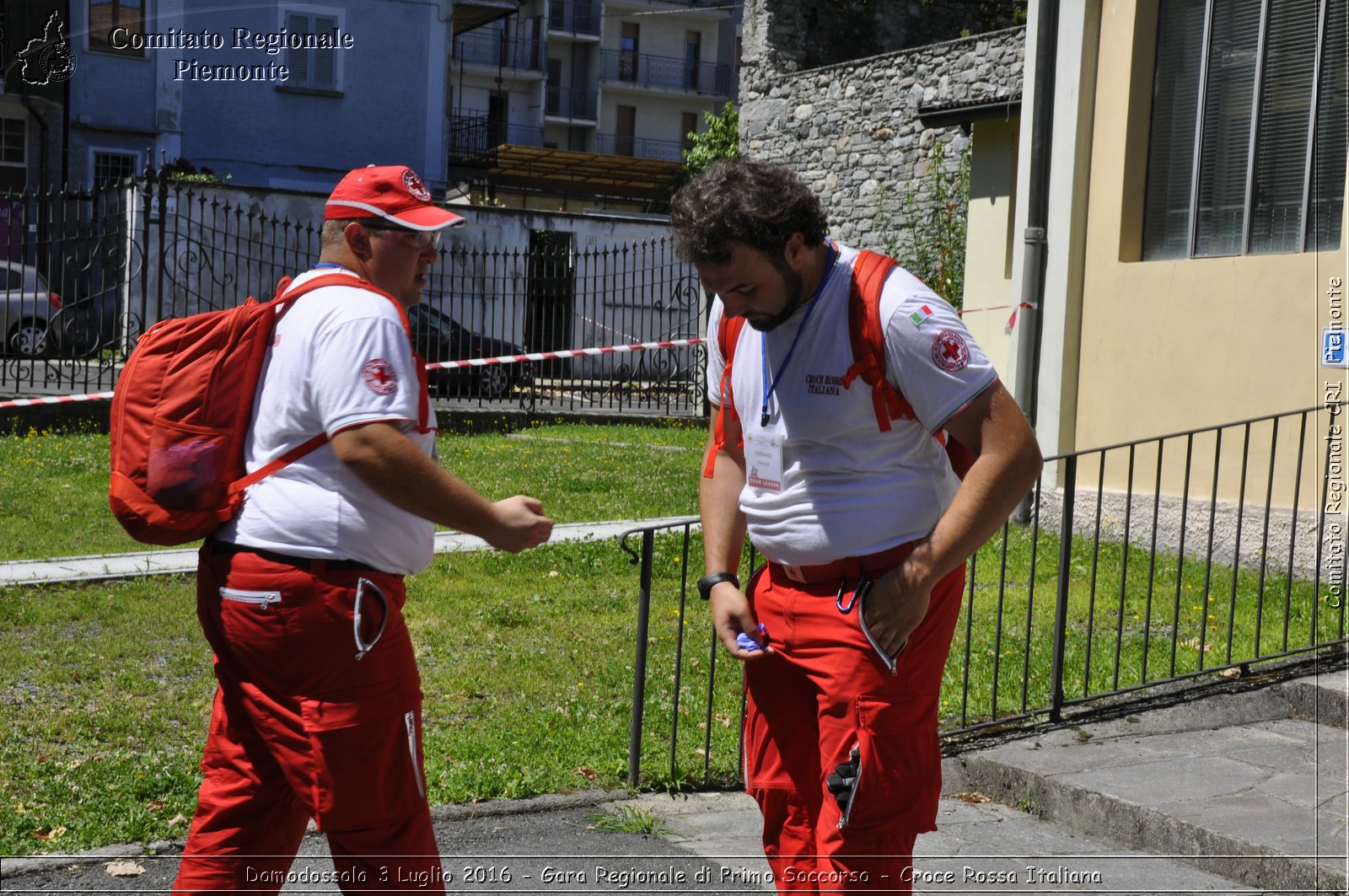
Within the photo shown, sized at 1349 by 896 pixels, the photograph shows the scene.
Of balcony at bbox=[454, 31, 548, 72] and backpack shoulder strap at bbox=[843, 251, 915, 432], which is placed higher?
balcony at bbox=[454, 31, 548, 72]

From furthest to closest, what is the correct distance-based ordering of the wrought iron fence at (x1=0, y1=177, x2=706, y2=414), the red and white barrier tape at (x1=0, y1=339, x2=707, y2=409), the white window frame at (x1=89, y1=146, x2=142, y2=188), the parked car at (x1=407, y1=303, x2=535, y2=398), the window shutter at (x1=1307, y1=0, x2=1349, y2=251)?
the white window frame at (x1=89, y1=146, x2=142, y2=188)
the parked car at (x1=407, y1=303, x2=535, y2=398)
the wrought iron fence at (x1=0, y1=177, x2=706, y2=414)
the red and white barrier tape at (x1=0, y1=339, x2=707, y2=409)
the window shutter at (x1=1307, y1=0, x2=1349, y2=251)

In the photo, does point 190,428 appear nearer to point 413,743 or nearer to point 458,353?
point 413,743

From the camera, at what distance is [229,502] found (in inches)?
116

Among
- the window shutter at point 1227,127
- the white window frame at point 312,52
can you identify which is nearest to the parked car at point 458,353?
the window shutter at point 1227,127

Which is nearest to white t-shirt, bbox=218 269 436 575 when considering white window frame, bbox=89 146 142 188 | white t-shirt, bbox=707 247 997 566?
white t-shirt, bbox=707 247 997 566

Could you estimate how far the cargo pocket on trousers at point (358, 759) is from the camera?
2779 mm

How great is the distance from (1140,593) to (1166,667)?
1693mm

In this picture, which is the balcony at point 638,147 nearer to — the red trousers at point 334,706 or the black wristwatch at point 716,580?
the black wristwatch at point 716,580

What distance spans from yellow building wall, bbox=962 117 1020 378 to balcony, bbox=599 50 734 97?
47.3m

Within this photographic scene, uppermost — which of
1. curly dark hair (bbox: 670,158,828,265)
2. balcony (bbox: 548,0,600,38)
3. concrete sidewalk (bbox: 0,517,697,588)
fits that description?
balcony (bbox: 548,0,600,38)

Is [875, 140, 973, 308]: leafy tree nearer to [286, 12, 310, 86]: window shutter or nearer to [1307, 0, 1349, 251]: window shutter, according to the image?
[1307, 0, 1349, 251]: window shutter

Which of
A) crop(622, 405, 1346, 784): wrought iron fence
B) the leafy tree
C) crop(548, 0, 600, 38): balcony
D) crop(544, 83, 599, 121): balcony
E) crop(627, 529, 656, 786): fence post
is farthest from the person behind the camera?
crop(544, 83, 599, 121): balcony

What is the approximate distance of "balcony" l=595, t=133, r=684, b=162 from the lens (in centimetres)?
5953

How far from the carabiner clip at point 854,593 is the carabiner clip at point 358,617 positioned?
0.93 meters
